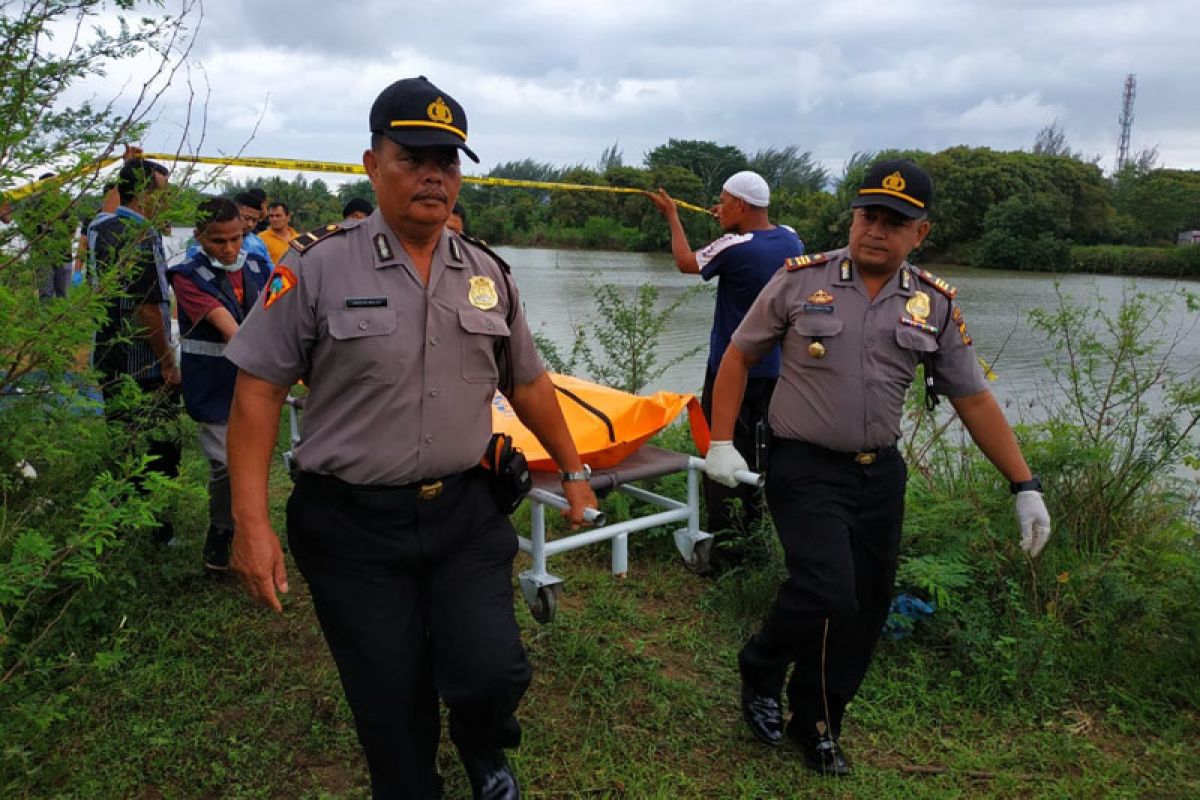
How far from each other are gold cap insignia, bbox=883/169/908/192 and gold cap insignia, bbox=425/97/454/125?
1.39m

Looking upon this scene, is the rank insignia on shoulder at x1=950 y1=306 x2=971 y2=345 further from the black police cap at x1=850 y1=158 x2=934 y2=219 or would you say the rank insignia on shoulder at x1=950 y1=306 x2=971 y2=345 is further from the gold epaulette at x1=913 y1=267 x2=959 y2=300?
the black police cap at x1=850 y1=158 x2=934 y2=219

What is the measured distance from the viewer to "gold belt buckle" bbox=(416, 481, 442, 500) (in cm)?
217

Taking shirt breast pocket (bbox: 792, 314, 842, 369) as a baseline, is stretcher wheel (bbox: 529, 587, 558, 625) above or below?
below

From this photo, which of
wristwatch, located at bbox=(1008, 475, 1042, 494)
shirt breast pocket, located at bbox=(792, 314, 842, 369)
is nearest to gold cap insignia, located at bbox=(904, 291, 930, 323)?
shirt breast pocket, located at bbox=(792, 314, 842, 369)

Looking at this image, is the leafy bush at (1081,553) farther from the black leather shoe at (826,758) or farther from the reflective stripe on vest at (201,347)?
the reflective stripe on vest at (201,347)

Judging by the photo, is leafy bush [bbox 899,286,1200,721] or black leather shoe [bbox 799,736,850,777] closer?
black leather shoe [bbox 799,736,850,777]

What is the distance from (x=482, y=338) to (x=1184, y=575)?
311cm

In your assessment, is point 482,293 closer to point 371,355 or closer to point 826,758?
point 371,355

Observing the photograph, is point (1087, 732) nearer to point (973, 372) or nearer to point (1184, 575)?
point (1184, 575)

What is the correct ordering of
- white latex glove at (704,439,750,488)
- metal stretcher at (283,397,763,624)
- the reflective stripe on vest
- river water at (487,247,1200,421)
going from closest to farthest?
white latex glove at (704,439,750,488) < metal stretcher at (283,397,763,624) < the reflective stripe on vest < river water at (487,247,1200,421)

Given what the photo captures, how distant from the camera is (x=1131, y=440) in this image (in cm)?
409

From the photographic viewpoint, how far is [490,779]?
96.5 inches

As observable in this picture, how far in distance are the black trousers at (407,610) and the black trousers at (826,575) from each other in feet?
3.05

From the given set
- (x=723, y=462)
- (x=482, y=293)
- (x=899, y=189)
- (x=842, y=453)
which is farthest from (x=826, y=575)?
(x=482, y=293)
